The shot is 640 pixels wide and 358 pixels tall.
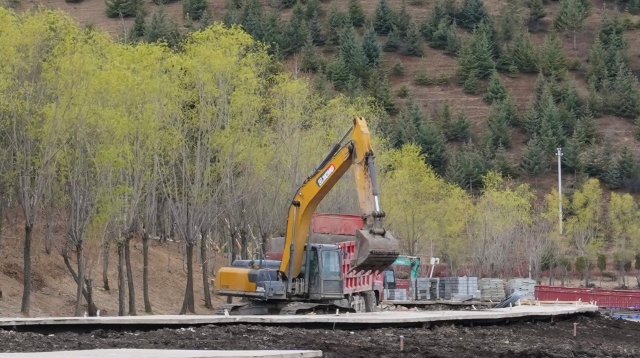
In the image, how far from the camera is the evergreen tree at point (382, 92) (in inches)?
4719

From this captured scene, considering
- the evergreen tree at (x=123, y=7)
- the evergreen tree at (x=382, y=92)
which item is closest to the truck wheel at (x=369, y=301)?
the evergreen tree at (x=382, y=92)

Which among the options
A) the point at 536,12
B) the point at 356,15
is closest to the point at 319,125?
the point at 356,15

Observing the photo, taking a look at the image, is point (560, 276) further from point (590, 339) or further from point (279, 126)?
point (590, 339)

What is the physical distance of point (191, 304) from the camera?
43875 millimetres

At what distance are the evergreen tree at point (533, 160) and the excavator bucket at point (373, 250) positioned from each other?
271 feet

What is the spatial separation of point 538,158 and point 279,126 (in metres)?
59.2

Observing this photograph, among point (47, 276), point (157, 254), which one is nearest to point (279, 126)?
point (157, 254)

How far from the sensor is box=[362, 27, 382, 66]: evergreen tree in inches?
5182

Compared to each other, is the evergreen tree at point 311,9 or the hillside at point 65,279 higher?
the evergreen tree at point 311,9

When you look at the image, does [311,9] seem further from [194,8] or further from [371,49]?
[371,49]

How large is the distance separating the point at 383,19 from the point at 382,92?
2622 cm

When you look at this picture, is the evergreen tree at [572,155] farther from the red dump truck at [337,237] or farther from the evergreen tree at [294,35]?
the red dump truck at [337,237]

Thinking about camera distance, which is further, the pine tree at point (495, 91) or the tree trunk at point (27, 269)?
the pine tree at point (495, 91)

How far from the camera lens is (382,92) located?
120 meters
